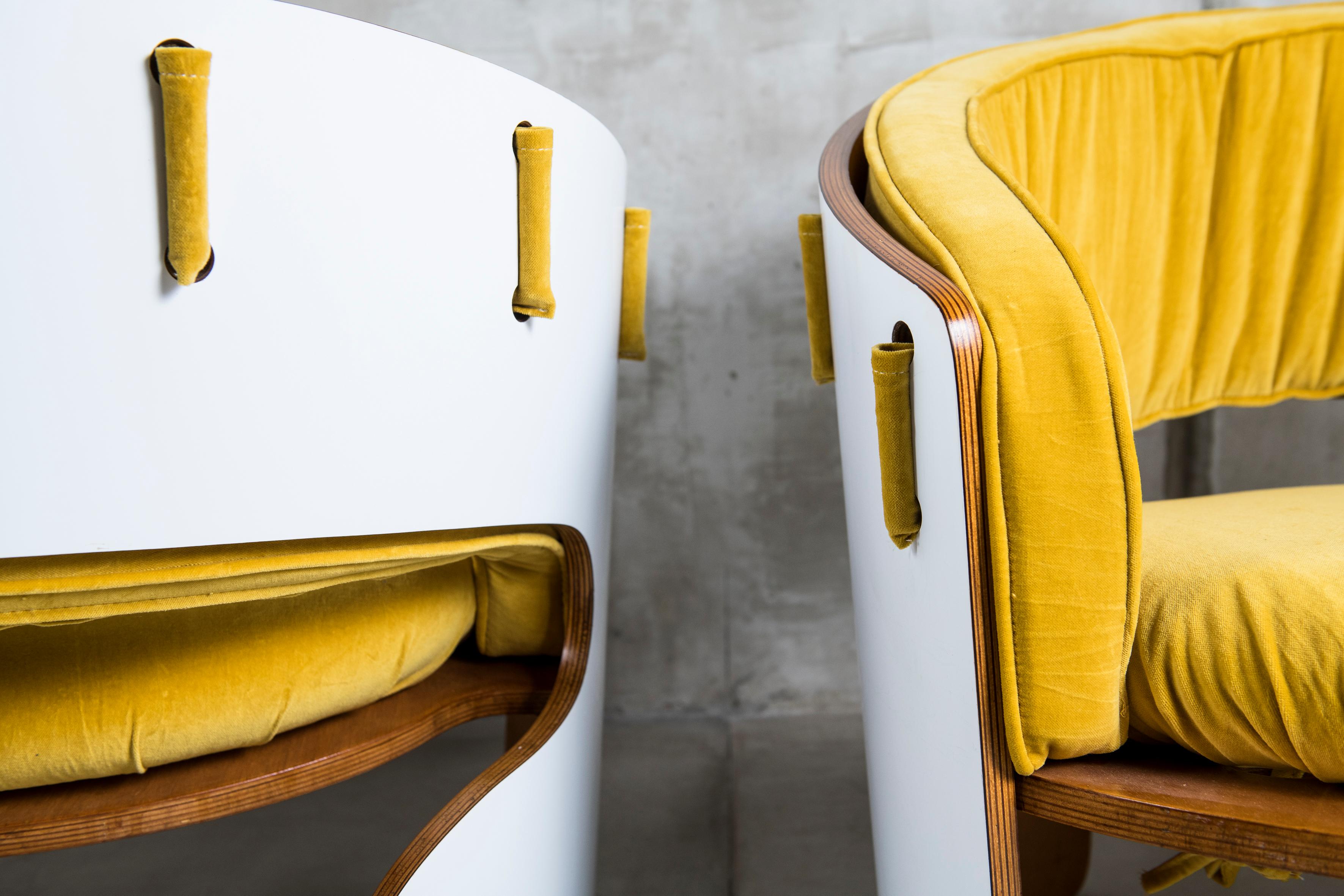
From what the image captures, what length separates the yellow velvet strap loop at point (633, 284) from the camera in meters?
0.89

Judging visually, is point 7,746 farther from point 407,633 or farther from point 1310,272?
point 1310,272

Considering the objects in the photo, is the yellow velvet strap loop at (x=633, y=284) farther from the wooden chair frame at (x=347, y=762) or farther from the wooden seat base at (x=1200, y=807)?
the wooden seat base at (x=1200, y=807)

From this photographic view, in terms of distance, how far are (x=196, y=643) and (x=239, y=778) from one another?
99 mm

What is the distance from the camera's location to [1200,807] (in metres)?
0.48

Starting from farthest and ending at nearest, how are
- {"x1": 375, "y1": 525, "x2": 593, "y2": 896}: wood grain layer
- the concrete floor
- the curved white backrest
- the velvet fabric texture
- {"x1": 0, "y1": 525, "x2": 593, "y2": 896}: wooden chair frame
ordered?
the concrete floor < the velvet fabric texture < {"x1": 375, "y1": 525, "x2": 593, "y2": 896}: wood grain layer < {"x1": 0, "y1": 525, "x2": 593, "y2": 896}: wooden chair frame < the curved white backrest

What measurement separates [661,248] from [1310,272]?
0.89 meters

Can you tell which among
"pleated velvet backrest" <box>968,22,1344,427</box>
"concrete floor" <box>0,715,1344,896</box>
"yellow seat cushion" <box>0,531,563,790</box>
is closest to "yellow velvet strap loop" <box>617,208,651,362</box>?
"yellow seat cushion" <box>0,531,563,790</box>

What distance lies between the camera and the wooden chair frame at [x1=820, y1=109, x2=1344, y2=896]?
47 centimetres

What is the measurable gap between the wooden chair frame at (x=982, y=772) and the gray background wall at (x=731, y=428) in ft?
2.17

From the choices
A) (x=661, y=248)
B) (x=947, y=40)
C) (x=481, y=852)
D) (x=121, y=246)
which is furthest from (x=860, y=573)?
(x=947, y=40)

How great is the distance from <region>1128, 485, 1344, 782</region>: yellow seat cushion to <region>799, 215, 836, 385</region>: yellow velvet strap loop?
1.31 ft

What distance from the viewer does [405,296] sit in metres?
0.56

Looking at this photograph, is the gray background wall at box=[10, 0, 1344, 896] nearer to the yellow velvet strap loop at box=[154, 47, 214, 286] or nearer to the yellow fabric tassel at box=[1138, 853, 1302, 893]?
the yellow fabric tassel at box=[1138, 853, 1302, 893]

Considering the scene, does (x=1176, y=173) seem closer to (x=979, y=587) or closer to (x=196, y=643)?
(x=979, y=587)
